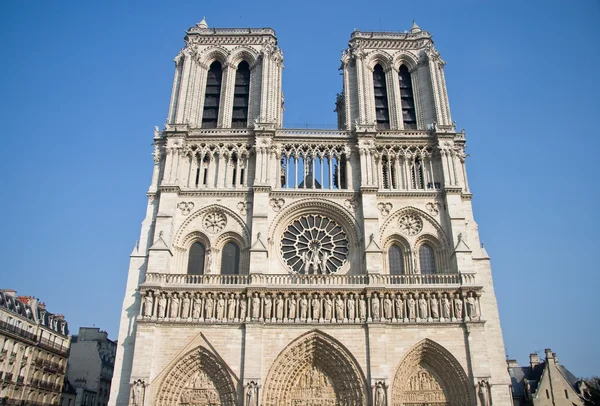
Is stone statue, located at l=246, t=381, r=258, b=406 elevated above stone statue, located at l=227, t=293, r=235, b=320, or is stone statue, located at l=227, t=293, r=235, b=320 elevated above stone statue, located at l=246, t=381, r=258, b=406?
stone statue, located at l=227, t=293, r=235, b=320

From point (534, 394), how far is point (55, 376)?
1017 inches

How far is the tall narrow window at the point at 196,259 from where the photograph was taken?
2259 cm

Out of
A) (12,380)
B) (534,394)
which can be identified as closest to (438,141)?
(534,394)

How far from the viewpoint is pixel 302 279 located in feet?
70.2

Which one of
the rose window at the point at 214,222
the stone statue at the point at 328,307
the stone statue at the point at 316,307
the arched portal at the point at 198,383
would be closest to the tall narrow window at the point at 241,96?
the rose window at the point at 214,222

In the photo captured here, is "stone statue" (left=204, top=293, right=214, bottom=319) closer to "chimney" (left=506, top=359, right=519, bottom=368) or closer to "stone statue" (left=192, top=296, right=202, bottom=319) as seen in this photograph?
"stone statue" (left=192, top=296, right=202, bottom=319)

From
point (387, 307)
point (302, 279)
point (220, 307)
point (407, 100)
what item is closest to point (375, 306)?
point (387, 307)

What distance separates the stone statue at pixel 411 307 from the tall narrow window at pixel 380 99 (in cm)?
971

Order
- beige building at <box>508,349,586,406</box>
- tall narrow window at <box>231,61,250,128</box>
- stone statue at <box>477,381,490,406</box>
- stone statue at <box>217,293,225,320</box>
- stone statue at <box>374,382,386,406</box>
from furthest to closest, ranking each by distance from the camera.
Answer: tall narrow window at <box>231,61,250,128</box> < beige building at <box>508,349,586,406</box> < stone statue at <box>217,293,225,320</box> < stone statue at <box>477,381,490,406</box> < stone statue at <box>374,382,386,406</box>

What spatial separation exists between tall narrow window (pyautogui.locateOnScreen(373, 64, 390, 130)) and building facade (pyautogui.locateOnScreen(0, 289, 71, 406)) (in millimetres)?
20890

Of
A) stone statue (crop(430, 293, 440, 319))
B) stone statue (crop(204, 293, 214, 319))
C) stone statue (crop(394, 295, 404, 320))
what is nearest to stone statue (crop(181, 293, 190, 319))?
stone statue (crop(204, 293, 214, 319))

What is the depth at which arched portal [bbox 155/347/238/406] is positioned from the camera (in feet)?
63.7

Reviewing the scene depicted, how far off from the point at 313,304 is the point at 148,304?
21.4 feet

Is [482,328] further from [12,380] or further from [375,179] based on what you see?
[12,380]
